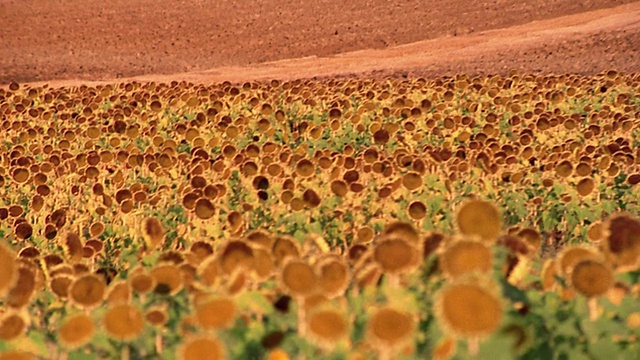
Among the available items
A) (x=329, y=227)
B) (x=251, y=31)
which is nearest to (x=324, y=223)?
(x=329, y=227)

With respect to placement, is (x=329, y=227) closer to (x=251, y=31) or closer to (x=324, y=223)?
(x=324, y=223)

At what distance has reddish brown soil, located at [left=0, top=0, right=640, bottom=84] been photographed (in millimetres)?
23984

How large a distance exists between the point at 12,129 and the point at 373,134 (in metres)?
3.89

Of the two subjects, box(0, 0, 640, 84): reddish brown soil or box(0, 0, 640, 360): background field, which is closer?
box(0, 0, 640, 360): background field

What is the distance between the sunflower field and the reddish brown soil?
524 inches

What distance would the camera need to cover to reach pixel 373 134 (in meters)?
5.66

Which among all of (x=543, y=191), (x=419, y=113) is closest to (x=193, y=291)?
(x=543, y=191)

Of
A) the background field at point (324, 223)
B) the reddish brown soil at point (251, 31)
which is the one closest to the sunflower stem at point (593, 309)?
the background field at point (324, 223)

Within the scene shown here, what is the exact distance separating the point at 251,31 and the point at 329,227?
Result: 26.8 metres

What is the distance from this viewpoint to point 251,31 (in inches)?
1159

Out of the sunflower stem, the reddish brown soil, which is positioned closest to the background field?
the sunflower stem

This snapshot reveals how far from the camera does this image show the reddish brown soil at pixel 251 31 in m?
24.0

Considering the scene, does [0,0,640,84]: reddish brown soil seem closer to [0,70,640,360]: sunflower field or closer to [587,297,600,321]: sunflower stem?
[0,70,640,360]: sunflower field

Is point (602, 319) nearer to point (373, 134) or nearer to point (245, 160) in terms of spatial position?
point (245, 160)
